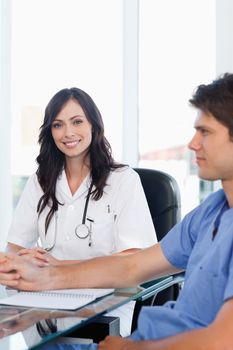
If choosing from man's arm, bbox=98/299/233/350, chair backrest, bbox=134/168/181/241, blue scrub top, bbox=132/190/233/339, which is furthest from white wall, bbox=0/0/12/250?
man's arm, bbox=98/299/233/350

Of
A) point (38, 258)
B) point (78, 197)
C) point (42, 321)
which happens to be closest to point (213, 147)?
point (42, 321)

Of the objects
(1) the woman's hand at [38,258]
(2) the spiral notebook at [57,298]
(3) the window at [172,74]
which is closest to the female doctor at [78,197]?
(1) the woman's hand at [38,258]

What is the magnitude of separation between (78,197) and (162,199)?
1.16 feet

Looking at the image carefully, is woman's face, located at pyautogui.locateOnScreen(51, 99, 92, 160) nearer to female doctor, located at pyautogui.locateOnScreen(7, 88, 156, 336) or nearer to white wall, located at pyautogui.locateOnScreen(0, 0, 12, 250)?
female doctor, located at pyautogui.locateOnScreen(7, 88, 156, 336)

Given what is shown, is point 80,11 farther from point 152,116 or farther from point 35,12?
point 152,116

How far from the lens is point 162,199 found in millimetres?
2408

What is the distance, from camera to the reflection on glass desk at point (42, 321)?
53.9 inches

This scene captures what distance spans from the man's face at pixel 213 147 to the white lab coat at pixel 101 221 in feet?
2.78

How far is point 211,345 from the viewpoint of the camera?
4.17ft

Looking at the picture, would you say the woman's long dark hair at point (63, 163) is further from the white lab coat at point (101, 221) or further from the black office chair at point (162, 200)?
the black office chair at point (162, 200)

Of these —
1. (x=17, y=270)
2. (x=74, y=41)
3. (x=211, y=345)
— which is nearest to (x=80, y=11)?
(x=74, y=41)

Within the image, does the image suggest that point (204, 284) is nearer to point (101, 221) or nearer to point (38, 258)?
point (38, 258)

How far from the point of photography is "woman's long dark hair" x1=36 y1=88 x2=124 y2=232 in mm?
2512

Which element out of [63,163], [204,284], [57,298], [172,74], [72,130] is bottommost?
[57,298]
